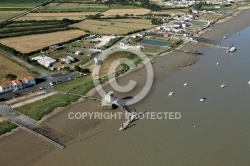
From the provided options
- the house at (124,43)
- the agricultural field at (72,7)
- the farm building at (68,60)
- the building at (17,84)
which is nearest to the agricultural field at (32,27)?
the agricultural field at (72,7)

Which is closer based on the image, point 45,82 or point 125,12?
point 45,82

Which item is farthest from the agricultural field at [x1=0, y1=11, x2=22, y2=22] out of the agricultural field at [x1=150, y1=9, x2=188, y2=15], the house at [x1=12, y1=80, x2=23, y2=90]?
the house at [x1=12, y1=80, x2=23, y2=90]

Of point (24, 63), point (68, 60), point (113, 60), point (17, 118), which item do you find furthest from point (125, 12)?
point (17, 118)

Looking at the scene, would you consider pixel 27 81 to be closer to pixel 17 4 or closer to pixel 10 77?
pixel 10 77

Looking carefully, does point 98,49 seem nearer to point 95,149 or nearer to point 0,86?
point 0,86

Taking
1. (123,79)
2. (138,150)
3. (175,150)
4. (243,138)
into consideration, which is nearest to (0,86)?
(123,79)

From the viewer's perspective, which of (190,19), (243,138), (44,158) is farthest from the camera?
(190,19)

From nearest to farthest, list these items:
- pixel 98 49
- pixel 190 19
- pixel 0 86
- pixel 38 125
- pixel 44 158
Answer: pixel 44 158
pixel 38 125
pixel 0 86
pixel 98 49
pixel 190 19
